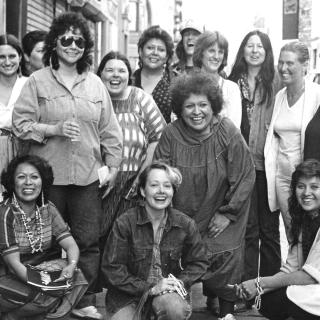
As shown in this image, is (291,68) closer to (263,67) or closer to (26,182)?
(263,67)

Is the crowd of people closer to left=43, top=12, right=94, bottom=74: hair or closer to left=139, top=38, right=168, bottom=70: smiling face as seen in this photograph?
left=43, top=12, right=94, bottom=74: hair

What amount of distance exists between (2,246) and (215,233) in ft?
4.48

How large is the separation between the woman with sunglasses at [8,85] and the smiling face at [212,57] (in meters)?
1.38

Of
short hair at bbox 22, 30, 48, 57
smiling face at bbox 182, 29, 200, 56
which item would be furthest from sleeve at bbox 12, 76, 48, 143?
smiling face at bbox 182, 29, 200, 56

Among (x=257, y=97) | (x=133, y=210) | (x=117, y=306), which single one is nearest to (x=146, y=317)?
(x=117, y=306)

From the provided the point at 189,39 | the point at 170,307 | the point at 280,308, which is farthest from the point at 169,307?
the point at 189,39

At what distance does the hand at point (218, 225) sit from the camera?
14.7ft

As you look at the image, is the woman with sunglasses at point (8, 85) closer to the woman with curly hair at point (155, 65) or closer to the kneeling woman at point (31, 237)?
the kneeling woman at point (31, 237)

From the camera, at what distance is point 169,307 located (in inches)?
153

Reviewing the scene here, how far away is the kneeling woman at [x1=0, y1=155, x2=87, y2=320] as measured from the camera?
4.10 m

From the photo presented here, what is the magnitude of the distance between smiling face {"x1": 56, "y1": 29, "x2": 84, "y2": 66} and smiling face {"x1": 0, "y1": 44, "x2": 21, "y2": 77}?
0.51 meters

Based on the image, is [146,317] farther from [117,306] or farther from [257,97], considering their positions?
[257,97]

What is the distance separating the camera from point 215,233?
448 centimetres

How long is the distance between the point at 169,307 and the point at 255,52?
89.7 inches
